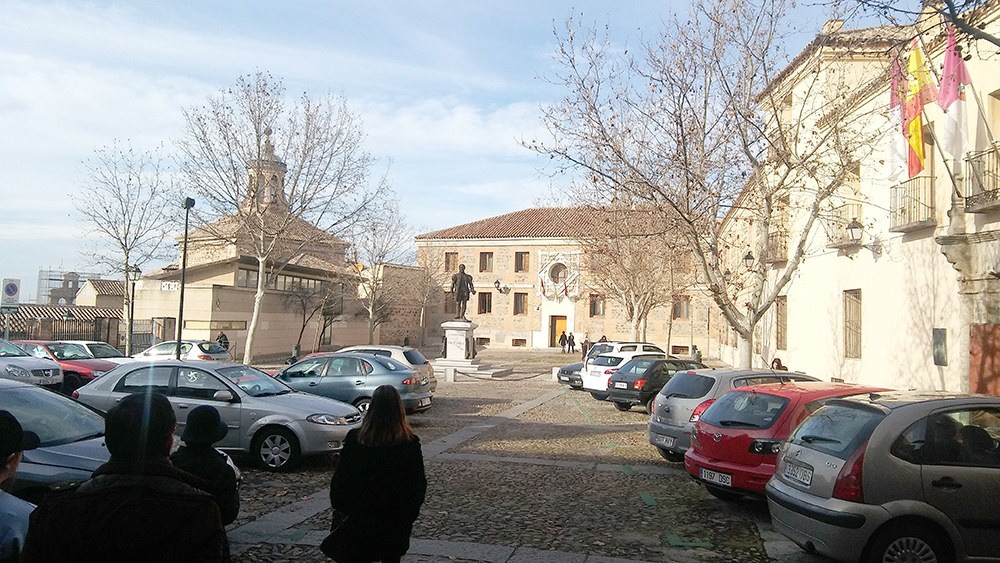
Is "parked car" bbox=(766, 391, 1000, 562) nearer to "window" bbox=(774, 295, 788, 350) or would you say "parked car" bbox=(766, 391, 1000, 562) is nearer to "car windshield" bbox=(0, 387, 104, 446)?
"car windshield" bbox=(0, 387, 104, 446)

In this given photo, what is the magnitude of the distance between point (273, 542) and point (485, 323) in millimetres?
50508

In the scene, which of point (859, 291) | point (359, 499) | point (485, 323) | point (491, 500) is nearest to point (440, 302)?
point (485, 323)

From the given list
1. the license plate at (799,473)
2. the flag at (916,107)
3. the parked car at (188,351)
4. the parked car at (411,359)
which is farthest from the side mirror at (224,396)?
the parked car at (188,351)

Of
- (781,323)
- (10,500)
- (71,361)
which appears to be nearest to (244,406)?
(10,500)

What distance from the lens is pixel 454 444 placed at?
1259 centimetres

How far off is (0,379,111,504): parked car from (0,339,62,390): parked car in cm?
1096

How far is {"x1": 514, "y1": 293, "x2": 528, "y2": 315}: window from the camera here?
56594 mm

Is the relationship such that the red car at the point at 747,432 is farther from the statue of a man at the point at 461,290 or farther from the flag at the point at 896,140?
the statue of a man at the point at 461,290

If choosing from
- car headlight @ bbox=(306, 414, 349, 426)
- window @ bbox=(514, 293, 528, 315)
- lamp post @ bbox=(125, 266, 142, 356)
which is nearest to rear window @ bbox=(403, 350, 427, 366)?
car headlight @ bbox=(306, 414, 349, 426)

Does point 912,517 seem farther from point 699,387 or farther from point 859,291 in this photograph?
point 859,291

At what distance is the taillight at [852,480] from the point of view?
5.46 meters

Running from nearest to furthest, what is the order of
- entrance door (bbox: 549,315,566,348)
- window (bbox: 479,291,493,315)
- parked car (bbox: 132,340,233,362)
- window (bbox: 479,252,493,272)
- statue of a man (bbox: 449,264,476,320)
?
1. parked car (bbox: 132,340,233,362)
2. statue of a man (bbox: 449,264,476,320)
3. entrance door (bbox: 549,315,566,348)
4. window (bbox: 479,291,493,315)
5. window (bbox: 479,252,493,272)

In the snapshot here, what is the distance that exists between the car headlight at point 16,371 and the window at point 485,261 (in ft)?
139

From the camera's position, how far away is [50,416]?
6.53m
